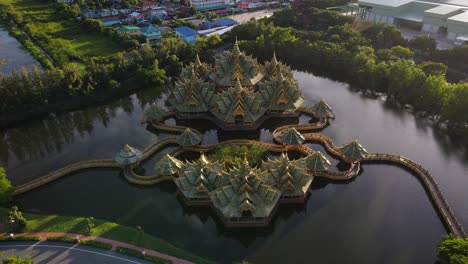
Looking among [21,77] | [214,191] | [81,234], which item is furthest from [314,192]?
[21,77]

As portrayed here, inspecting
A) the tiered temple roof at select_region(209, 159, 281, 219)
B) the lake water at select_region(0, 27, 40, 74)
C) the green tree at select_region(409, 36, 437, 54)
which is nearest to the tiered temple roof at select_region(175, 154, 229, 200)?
the tiered temple roof at select_region(209, 159, 281, 219)

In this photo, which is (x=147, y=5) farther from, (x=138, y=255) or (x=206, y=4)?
(x=138, y=255)

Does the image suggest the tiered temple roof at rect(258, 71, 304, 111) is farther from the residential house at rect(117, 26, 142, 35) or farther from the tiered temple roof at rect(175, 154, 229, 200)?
the residential house at rect(117, 26, 142, 35)

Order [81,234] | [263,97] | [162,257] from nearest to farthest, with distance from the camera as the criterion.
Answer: [162,257] < [81,234] < [263,97]

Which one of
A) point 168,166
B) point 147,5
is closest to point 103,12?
point 147,5

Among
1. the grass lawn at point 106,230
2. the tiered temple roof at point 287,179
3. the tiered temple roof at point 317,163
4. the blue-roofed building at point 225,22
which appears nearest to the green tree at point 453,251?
the tiered temple roof at point 287,179

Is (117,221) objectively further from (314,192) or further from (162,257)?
(314,192)
